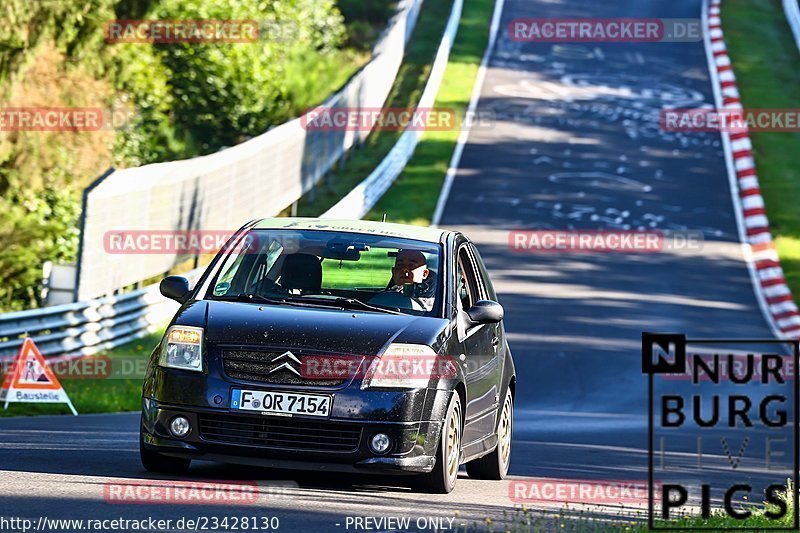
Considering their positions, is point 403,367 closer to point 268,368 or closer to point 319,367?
point 319,367

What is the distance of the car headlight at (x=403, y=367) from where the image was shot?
8641 mm

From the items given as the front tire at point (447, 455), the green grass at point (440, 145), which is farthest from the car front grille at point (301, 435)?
the green grass at point (440, 145)

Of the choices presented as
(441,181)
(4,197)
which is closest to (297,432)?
(4,197)

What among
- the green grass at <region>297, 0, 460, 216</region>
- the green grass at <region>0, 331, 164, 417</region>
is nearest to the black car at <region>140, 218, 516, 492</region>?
the green grass at <region>0, 331, 164, 417</region>

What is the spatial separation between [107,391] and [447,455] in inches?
390

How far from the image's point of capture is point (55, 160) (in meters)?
31.1

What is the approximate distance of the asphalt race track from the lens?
875cm

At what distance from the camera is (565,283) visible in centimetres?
2834

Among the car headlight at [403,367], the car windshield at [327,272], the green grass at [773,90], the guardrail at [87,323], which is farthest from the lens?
the green grass at [773,90]

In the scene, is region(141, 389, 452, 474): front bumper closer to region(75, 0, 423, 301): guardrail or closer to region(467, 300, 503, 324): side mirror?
region(467, 300, 503, 324): side mirror

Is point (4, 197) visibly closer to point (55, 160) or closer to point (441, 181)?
point (55, 160)

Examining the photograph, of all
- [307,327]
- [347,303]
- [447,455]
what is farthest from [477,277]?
[307,327]

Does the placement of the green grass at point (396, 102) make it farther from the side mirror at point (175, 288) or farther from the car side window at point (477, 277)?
the side mirror at point (175, 288)

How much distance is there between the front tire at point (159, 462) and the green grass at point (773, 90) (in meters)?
21.2
